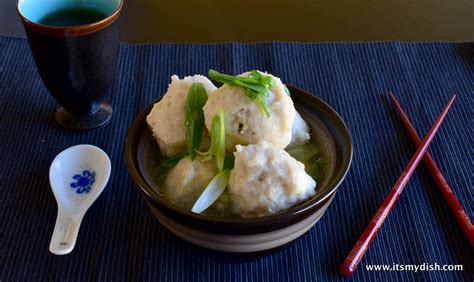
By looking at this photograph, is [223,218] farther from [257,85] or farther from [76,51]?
[76,51]

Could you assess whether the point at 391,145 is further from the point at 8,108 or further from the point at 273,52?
the point at 8,108

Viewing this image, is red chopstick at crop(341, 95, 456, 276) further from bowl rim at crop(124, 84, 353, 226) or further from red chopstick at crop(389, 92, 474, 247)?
bowl rim at crop(124, 84, 353, 226)

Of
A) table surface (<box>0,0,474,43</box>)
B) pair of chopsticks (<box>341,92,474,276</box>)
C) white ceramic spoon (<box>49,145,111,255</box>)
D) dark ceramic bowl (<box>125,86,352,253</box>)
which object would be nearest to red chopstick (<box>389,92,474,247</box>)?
pair of chopsticks (<box>341,92,474,276</box>)

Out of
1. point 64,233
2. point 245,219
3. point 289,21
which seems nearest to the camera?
point 245,219

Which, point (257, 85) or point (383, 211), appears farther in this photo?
point (383, 211)

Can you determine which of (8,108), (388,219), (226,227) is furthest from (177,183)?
(8,108)

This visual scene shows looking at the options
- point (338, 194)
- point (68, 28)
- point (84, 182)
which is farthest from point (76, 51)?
point (338, 194)
